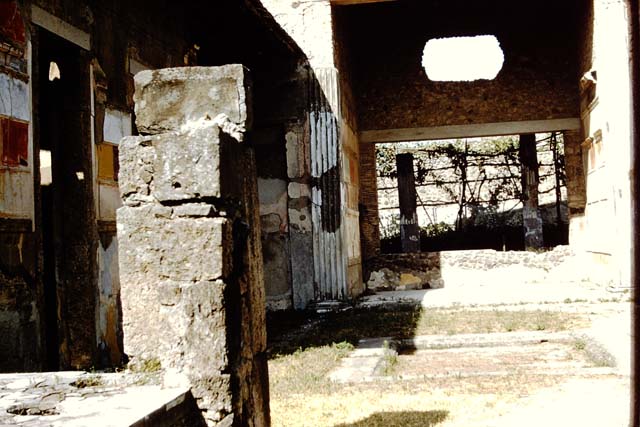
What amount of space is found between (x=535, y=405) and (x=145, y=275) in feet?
8.01

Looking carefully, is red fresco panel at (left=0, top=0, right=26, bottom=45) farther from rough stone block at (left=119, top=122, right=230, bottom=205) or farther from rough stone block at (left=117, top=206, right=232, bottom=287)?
rough stone block at (left=117, top=206, right=232, bottom=287)

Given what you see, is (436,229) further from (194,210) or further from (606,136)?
(194,210)

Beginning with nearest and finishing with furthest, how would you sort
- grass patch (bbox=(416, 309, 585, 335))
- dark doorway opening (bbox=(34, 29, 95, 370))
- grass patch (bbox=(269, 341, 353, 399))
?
grass patch (bbox=(269, 341, 353, 399)) → dark doorway opening (bbox=(34, 29, 95, 370)) → grass patch (bbox=(416, 309, 585, 335))

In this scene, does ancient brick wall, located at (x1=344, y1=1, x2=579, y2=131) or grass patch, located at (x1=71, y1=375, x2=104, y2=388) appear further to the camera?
ancient brick wall, located at (x1=344, y1=1, x2=579, y2=131)

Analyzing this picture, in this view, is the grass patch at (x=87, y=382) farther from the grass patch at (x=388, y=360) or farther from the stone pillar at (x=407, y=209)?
the stone pillar at (x=407, y=209)

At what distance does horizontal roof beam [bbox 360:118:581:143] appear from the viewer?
14.3m

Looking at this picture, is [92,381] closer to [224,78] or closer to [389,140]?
[224,78]

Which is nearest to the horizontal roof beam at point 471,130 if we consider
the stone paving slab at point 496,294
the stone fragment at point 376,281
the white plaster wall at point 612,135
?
the white plaster wall at point 612,135

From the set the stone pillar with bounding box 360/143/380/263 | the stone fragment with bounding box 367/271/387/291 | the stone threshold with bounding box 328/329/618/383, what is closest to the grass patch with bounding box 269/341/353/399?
the stone threshold with bounding box 328/329/618/383

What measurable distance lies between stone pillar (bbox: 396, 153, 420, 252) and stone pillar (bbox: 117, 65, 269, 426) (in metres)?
12.8

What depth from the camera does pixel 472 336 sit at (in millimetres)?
7008

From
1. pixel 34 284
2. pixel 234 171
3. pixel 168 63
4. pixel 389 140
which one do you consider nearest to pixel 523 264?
pixel 389 140

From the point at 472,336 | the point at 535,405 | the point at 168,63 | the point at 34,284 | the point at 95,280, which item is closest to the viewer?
the point at 535,405

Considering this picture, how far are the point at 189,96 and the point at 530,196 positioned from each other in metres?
13.7
